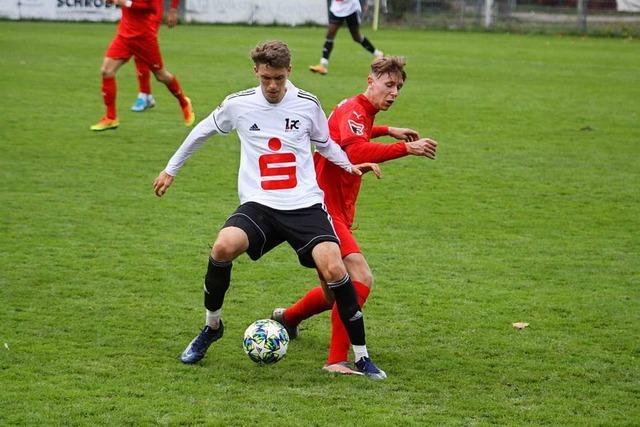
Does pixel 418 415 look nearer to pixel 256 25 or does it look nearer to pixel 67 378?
pixel 67 378

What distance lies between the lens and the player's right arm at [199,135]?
612 cm

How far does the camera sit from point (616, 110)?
17.4m

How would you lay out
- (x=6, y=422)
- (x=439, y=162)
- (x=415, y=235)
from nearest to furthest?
(x=6, y=422), (x=415, y=235), (x=439, y=162)

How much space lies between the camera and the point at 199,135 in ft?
20.3

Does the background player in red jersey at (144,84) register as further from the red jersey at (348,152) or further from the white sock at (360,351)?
the white sock at (360,351)

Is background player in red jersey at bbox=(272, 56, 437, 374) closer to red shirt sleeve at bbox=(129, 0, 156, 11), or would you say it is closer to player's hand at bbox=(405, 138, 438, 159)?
player's hand at bbox=(405, 138, 438, 159)

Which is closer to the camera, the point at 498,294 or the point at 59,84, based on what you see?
the point at 498,294

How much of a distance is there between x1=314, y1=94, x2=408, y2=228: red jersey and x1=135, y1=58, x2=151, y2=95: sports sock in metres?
8.76

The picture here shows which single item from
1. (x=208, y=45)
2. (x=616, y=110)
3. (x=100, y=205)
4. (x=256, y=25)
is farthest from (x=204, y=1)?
(x=100, y=205)

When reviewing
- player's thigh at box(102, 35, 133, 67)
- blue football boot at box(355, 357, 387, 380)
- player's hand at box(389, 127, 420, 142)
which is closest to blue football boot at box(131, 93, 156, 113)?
player's thigh at box(102, 35, 133, 67)

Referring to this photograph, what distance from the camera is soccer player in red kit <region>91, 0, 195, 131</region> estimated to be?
13539 mm

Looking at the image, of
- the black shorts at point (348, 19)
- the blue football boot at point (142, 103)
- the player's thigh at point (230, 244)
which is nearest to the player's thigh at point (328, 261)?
the player's thigh at point (230, 244)

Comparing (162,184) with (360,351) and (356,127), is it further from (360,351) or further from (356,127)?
(360,351)

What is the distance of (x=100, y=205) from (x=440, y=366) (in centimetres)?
508
